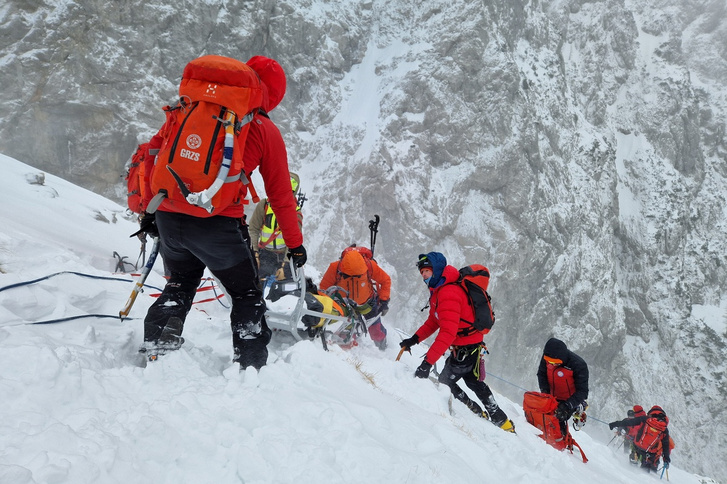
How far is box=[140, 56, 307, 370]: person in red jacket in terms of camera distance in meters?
2.65

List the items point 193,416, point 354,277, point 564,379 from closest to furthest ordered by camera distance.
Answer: point 193,416 < point 564,379 < point 354,277

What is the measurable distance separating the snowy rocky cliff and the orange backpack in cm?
2301

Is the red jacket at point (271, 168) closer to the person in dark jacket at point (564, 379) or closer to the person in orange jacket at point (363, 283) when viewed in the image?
the person in orange jacket at point (363, 283)

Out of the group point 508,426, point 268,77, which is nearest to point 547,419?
point 508,426

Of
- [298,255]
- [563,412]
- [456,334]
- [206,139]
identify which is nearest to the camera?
[206,139]

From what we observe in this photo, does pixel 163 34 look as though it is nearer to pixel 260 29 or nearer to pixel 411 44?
pixel 260 29

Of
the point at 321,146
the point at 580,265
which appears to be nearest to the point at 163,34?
the point at 321,146

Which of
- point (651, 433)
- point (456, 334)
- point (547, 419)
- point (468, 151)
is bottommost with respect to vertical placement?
point (651, 433)

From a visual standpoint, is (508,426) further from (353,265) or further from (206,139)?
(206,139)

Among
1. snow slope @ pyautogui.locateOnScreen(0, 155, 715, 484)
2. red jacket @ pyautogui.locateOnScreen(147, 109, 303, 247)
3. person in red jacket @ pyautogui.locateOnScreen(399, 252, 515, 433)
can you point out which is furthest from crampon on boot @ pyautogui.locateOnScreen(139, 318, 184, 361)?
person in red jacket @ pyautogui.locateOnScreen(399, 252, 515, 433)

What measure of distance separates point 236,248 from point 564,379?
5222mm

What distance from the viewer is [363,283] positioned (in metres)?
6.23

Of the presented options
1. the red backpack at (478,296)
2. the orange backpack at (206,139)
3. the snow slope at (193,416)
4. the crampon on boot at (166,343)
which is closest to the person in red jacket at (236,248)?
the crampon on boot at (166,343)

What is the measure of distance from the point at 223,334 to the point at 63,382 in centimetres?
179
